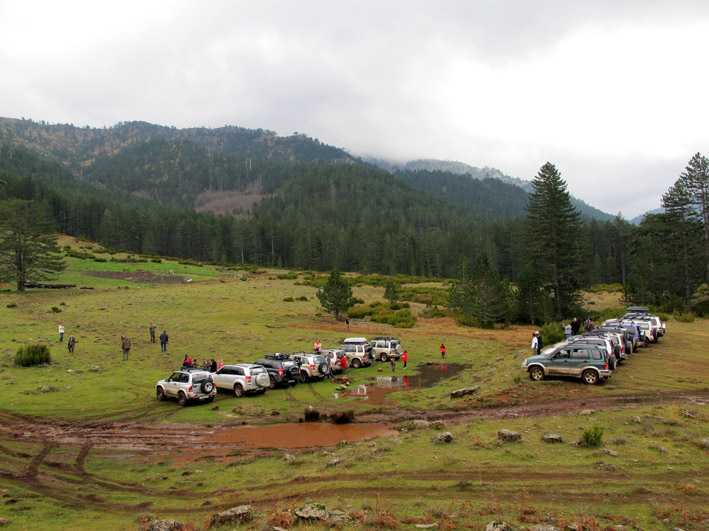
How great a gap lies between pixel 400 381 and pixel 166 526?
17.4m

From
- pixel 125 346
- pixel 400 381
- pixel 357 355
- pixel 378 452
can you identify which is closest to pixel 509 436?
pixel 378 452

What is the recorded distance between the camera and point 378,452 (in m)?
11.9

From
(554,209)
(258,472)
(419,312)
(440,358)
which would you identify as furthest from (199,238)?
(258,472)

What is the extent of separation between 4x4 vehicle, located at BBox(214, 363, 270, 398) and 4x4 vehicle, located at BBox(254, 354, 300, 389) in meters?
1.04

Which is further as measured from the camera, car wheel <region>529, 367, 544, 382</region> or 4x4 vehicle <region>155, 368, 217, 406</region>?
car wheel <region>529, 367, 544, 382</region>

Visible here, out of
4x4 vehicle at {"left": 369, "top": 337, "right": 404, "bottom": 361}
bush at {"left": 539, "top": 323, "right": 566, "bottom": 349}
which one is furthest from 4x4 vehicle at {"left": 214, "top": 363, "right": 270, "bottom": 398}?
bush at {"left": 539, "top": 323, "right": 566, "bottom": 349}

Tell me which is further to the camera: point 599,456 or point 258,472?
point 258,472

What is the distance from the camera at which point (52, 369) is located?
77.1 feet

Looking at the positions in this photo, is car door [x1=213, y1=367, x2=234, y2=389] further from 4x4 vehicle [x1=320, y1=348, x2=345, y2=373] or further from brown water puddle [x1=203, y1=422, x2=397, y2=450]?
4x4 vehicle [x1=320, y1=348, x2=345, y2=373]

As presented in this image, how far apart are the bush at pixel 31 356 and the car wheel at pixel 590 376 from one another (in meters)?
28.9

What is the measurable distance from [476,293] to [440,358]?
19105 mm

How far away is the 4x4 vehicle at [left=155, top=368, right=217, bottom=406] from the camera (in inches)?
761

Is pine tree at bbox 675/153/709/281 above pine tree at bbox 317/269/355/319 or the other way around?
above

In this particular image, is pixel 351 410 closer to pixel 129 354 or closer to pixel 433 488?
pixel 433 488
